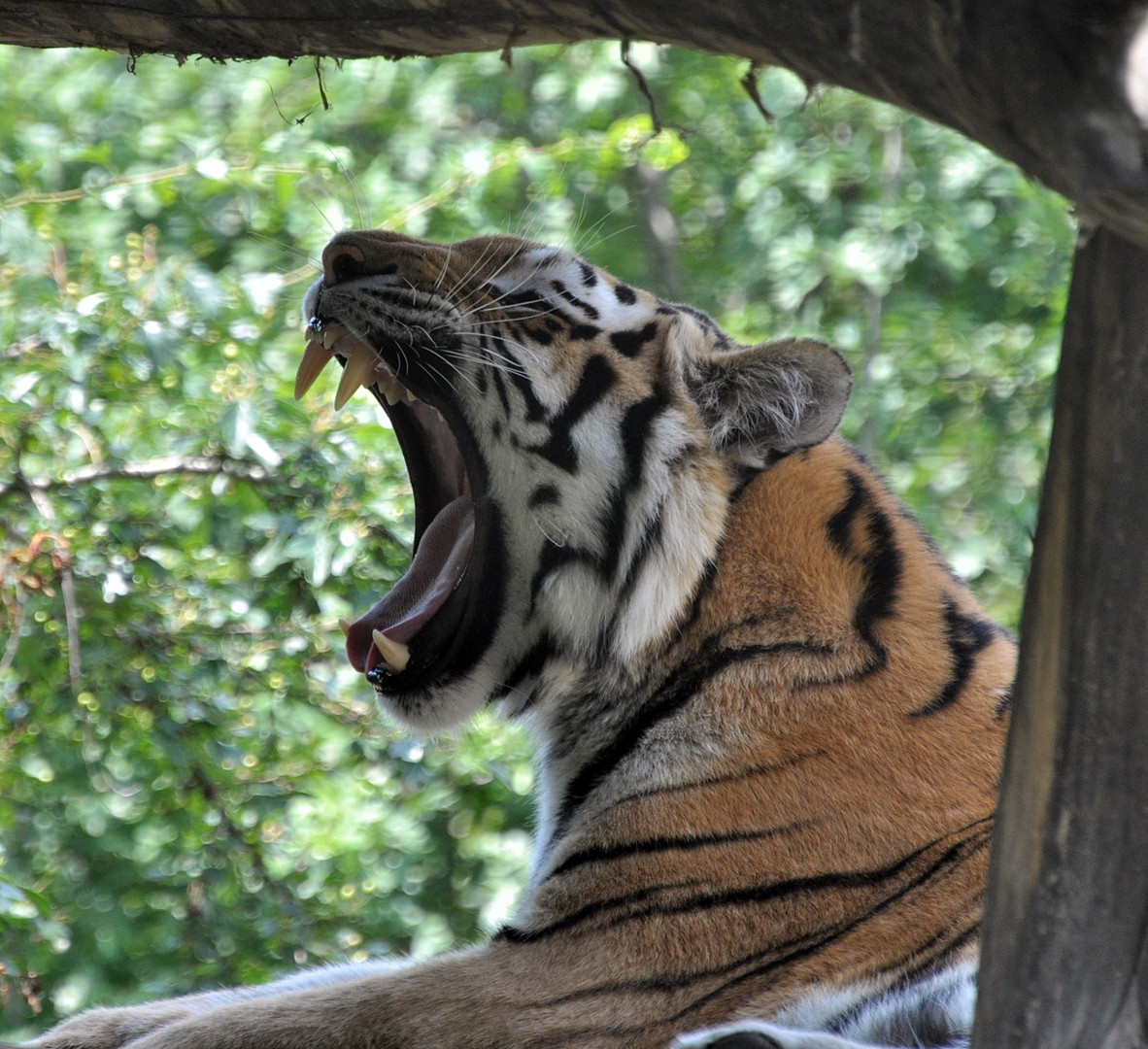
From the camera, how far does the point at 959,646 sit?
206 centimetres

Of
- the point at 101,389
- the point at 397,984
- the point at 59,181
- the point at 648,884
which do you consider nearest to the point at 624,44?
the point at 648,884

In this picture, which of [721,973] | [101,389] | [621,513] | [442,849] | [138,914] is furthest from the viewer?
[442,849]

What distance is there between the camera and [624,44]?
142 centimetres

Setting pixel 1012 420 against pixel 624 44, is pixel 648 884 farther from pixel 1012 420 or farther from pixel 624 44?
pixel 1012 420

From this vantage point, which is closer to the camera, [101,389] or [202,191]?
[101,389]

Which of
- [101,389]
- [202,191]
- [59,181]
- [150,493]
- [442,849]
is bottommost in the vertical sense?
[442,849]

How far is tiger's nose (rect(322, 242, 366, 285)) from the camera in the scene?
2.20 metres

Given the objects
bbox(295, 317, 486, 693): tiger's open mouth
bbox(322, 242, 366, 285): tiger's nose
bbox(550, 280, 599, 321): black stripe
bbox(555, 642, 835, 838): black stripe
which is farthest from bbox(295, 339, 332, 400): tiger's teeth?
bbox(555, 642, 835, 838): black stripe

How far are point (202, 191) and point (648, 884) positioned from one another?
99.4 inches

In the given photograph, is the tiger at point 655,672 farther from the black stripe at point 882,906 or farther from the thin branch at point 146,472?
the thin branch at point 146,472

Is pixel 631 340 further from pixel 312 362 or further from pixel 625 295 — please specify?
pixel 312 362

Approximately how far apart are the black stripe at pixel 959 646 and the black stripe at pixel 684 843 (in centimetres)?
26

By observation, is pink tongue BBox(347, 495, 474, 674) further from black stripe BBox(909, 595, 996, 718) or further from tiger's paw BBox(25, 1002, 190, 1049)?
black stripe BBox(909, 595, 996, 718)

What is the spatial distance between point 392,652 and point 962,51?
56.7 inches
